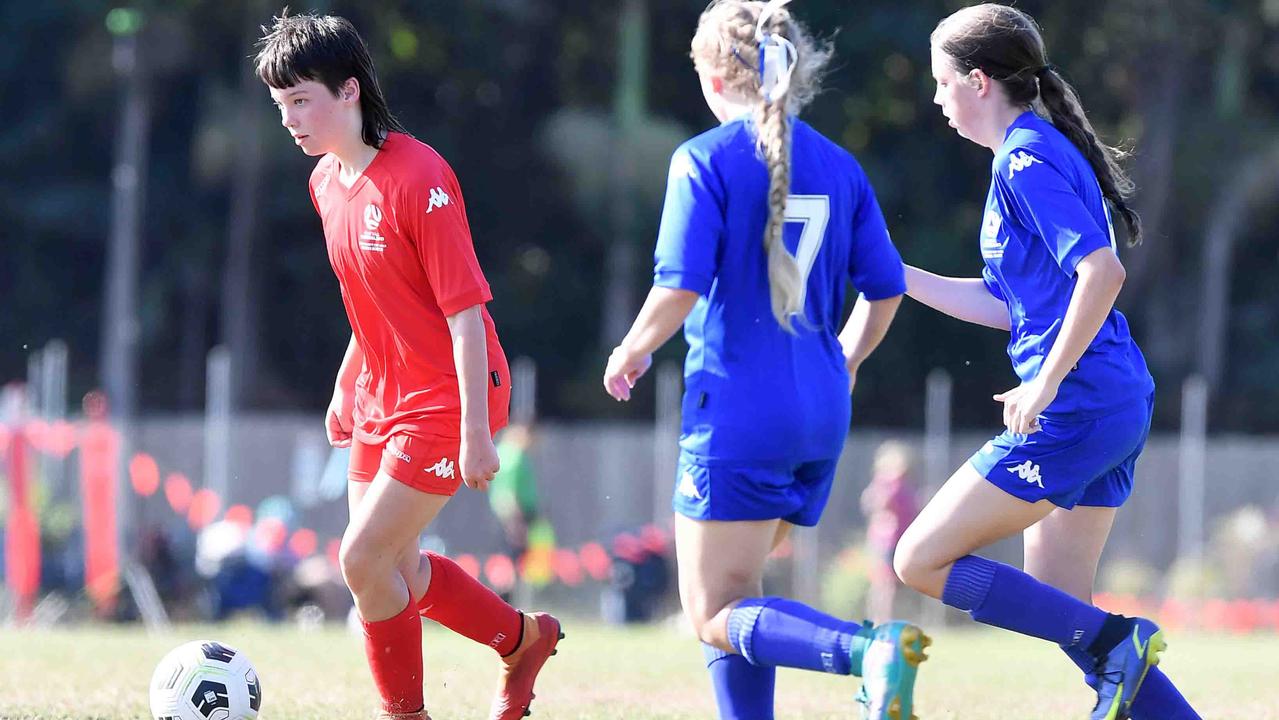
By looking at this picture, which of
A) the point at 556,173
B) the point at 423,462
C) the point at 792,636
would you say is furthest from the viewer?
the point at 556,173

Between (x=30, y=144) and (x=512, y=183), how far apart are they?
8185mm

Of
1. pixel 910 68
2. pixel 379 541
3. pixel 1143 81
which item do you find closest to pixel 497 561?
pixel 379 541

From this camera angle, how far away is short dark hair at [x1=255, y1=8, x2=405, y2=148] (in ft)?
15.4

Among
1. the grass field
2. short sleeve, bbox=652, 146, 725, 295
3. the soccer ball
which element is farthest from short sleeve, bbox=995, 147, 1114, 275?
the soccer ball

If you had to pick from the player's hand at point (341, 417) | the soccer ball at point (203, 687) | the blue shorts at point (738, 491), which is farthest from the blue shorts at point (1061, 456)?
the soccer ball at point (203, 687)

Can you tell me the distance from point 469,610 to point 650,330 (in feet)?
4.83

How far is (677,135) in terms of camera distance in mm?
27469

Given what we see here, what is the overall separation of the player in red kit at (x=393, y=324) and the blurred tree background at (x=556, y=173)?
2272 cm

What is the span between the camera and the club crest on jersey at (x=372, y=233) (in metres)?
4.68

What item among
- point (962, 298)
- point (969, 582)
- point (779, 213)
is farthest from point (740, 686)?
point (962, 298)

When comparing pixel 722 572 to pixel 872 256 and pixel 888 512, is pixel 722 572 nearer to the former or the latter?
pixel 872 256

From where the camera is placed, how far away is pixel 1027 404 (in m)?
4.30

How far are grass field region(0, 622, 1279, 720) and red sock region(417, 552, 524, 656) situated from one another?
52 centimetres

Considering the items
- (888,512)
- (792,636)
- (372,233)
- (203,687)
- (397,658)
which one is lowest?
(888,512)
